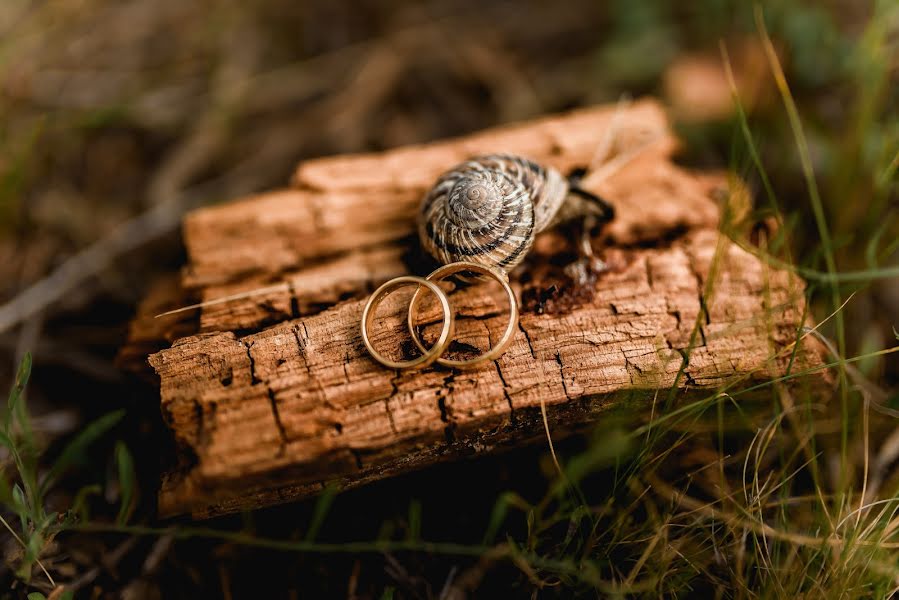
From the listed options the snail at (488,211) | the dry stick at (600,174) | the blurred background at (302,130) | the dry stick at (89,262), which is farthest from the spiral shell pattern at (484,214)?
the dry stick at (89,262)

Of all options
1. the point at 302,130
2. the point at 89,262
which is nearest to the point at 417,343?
the point at 89,262

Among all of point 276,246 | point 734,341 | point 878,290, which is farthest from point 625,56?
point 276,246

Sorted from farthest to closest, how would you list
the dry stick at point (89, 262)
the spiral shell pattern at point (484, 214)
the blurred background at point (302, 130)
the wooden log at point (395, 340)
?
the dry stick at point (89, 262)
the blurred background at point (302, 130)
the spiral shell pattern at point (484, 214)
the wooden log at point (395, 340)

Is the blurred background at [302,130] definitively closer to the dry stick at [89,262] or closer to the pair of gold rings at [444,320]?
the dry stick at [89,262]

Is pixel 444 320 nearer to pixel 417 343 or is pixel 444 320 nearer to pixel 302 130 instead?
pixel 417 343

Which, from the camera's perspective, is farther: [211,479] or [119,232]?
[119,232]

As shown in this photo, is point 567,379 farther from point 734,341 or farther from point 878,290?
point 878,290

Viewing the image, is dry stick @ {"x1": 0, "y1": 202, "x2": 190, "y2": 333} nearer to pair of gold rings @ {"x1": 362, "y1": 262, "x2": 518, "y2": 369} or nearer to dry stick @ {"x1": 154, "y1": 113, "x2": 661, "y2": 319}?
dry stick @ {"x1": 154, "y1": 113, "x2": 661, "y2": 319}
